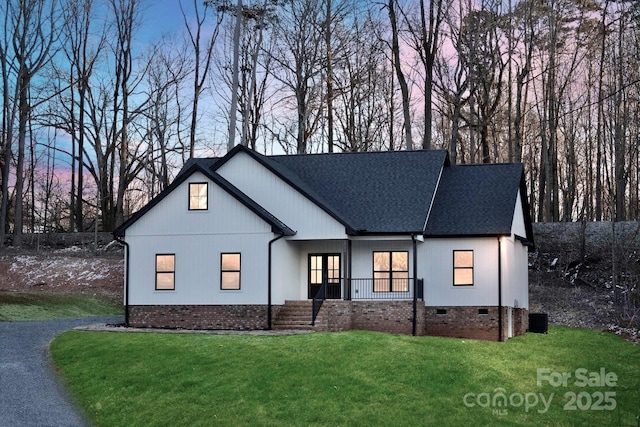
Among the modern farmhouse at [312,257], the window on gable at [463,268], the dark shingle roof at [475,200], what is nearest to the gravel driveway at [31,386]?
the modern farmhouse at [312,257]

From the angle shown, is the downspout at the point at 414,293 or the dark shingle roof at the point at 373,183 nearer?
the downspout at the point at 414,293

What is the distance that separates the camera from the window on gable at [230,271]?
25891 mm

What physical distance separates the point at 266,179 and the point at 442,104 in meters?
21.7

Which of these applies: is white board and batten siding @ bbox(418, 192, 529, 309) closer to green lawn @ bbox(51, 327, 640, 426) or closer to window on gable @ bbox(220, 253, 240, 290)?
green lawn @ bbox(51, 327, 640, 426)

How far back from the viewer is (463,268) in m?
27.0

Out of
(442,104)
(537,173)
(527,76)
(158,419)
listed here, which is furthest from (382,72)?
(158,419)

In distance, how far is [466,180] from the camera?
3056 centimetres

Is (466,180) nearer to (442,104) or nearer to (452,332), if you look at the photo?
(452,332)

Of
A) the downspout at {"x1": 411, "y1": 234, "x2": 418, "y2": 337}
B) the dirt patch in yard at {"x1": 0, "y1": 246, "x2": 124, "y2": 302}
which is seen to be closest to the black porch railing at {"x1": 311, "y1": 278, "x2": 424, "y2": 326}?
the downspout at {"x1": 411, "y1": 234, "x2": 418, "y2": 337}

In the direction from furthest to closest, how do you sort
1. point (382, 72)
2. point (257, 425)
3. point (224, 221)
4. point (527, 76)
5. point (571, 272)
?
point (382, 72)
point (527, 76)
point (571, 272)
point (224, 221)
point (257, 425)

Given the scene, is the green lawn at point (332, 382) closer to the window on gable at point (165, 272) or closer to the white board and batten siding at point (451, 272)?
the window on gable at point (165, 272)

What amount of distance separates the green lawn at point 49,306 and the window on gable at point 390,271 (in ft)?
45.8

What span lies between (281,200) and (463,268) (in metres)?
6.84

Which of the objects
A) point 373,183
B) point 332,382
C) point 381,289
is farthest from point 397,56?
point 332,382
